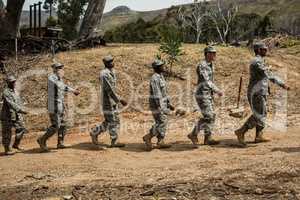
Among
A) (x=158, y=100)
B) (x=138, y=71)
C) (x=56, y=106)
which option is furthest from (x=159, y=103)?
(x=138, y=71)

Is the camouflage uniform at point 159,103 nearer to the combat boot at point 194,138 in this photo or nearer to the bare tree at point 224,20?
the combat boot at point 194,138

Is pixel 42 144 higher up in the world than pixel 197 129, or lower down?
lower down

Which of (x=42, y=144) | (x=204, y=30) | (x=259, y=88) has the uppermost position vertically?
(x=204, y=30)

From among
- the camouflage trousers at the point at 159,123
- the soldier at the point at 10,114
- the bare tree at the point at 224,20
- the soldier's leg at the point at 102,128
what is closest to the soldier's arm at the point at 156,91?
the camouflage trousers at the point at 159,123

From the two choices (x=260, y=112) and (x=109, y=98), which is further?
(x=109, y=98)

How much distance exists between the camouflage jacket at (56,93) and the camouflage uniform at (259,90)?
334 centimetres

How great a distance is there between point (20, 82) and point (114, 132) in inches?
278

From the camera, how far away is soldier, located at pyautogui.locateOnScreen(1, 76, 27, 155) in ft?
37.4

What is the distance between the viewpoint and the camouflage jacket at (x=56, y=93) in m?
11.2

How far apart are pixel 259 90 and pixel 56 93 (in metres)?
3.76

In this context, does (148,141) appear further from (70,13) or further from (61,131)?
(70,13)

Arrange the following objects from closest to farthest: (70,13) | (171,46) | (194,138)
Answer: (194,138) → (171,46) → (70,13)

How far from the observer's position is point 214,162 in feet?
30.6

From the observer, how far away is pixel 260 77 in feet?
34.6
